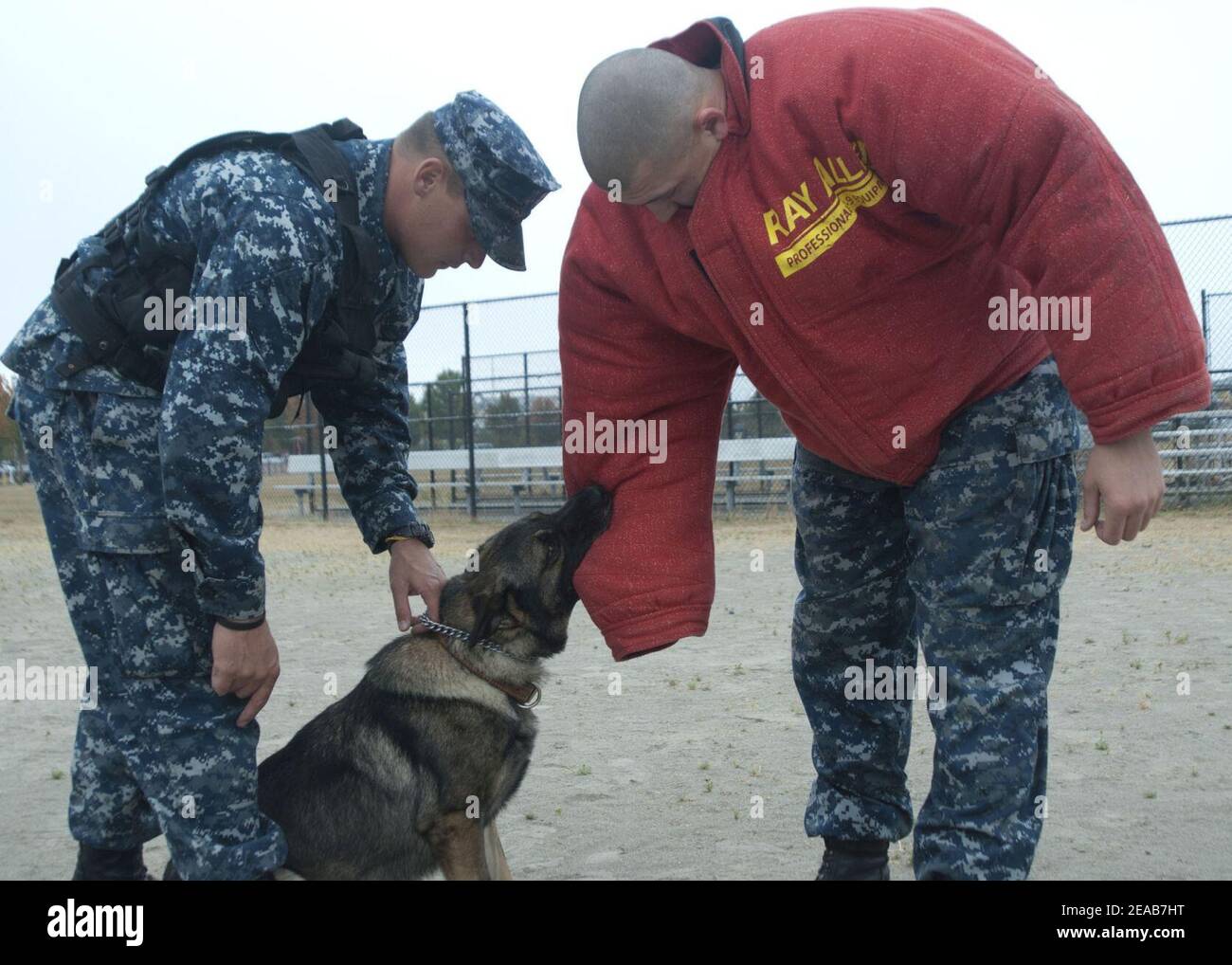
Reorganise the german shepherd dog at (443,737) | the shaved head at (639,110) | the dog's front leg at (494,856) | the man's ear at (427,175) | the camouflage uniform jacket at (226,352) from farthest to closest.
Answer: the dog's front leg at (494,856) → the german shepherd dog at (443,737) → the man's ear at (427,175) → the camouflage uniform jacket at (226,352) → the shaved head at (639,110)

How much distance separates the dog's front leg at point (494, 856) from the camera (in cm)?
342

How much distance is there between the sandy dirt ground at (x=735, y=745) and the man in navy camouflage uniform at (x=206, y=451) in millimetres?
1116

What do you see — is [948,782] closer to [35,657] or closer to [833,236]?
[833,236]

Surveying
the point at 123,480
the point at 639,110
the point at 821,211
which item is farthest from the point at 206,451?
the point at 821,211

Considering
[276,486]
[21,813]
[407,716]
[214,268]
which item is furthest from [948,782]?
[276,486]

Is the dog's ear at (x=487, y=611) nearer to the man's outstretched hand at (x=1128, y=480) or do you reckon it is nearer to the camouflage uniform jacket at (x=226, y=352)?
the camouflage uniform jacket at (x=226, y=352)

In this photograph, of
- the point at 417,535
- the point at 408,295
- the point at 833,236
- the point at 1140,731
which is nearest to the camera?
the point at 833,236

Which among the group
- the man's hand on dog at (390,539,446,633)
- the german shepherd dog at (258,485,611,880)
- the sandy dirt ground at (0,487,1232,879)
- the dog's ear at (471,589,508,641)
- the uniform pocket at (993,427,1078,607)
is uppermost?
the uniform pocket at (993,427,1078,607)

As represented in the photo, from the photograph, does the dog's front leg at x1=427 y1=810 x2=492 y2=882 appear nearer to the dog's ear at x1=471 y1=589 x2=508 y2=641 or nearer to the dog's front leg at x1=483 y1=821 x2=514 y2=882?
the dog's front leg at x1=483 y1=821 x2=514 y2=882

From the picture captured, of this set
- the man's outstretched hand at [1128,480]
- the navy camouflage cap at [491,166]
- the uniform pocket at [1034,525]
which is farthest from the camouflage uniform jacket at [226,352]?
the man's outstretched hand at [1128,480]

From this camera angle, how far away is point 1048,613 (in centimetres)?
268

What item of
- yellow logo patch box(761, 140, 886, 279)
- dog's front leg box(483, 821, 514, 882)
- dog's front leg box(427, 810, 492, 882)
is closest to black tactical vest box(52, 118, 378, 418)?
yellow logo patch box(761, 140, 886, 279)

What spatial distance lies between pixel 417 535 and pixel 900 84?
199 centimetres

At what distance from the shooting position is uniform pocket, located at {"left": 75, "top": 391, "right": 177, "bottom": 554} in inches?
110
